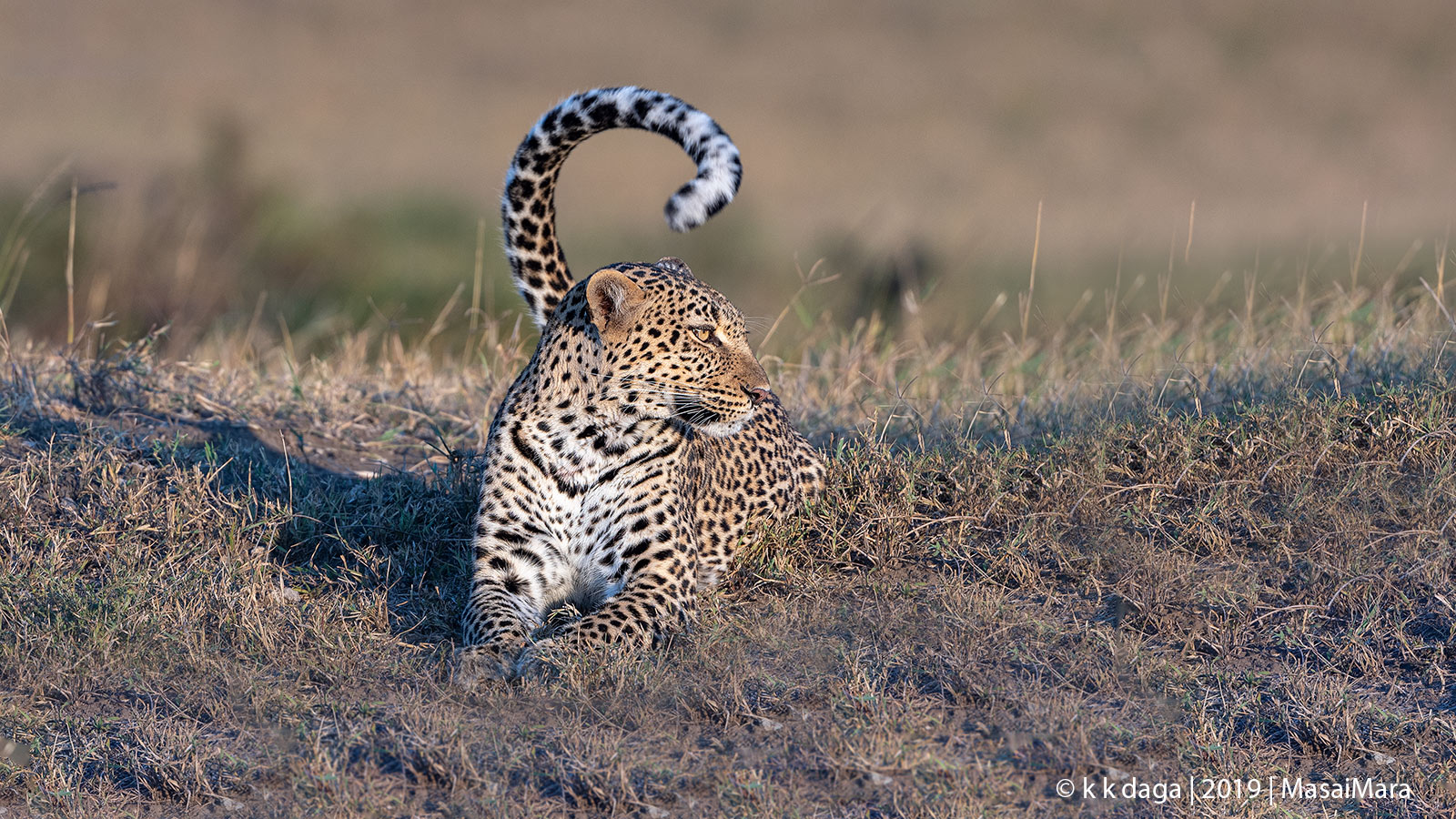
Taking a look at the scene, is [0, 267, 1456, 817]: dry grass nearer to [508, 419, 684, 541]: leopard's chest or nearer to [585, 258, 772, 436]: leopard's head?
[508, 419, 684, 541]: leopard's chest

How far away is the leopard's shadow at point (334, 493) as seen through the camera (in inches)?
213

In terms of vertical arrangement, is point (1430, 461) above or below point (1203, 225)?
above

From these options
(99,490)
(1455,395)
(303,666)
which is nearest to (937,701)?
(303,666)

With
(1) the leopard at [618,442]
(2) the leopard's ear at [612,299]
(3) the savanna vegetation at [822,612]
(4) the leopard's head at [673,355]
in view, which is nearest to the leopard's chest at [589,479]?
(1) the leopard at [618,442]

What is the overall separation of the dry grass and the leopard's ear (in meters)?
1.07

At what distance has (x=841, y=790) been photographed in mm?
3828

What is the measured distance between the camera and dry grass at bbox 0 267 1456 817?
3.93 meters

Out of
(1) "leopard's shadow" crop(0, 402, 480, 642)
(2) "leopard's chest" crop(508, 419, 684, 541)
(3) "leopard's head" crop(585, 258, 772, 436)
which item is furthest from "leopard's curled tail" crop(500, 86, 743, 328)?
(1) "leopard's shadow" crop(0, 402, 480, 642)

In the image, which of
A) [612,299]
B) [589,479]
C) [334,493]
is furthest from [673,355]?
[334,493]

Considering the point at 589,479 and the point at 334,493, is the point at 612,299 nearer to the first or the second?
the point at 589,479

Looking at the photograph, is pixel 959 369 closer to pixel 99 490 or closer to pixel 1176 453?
pixel 1176 453

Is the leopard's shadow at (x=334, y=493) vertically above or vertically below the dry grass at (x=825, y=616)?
below

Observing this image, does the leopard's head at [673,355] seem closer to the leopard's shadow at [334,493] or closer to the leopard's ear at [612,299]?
the leopard's ear at [612,299]

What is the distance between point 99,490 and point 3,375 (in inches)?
67.9
